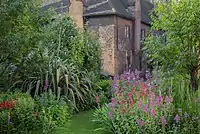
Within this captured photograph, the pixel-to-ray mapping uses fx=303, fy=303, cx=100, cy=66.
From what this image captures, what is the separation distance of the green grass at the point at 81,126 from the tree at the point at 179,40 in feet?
8.53

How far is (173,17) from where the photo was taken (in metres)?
8.13

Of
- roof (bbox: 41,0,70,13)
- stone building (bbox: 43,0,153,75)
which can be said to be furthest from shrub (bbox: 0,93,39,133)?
roof (bbox: 41,0,70,13)

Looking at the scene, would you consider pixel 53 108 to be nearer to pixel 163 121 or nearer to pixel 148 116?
pixel 148 116

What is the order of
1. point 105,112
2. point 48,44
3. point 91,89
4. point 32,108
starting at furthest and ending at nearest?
point 48,44 < point 91,89 < point 105,112 < point 32,108

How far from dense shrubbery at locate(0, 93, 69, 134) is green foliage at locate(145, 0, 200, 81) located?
10.6 feet

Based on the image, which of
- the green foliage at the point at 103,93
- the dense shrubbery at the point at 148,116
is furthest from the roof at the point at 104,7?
the dense shrubbery at the point at 148,116

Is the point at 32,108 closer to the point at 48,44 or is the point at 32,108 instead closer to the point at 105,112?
the point at 105,112

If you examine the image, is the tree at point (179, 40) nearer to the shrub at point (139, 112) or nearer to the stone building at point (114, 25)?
the shrub at point (139, 112)

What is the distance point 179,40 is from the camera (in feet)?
27.0

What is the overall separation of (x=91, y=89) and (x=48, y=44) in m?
2.65

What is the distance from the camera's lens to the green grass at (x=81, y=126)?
21.9ft

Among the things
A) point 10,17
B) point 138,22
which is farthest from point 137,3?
point 10,17

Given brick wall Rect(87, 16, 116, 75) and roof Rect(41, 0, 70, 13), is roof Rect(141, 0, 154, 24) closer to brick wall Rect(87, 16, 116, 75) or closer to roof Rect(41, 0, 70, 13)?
brick wall Rect(87, 16, 116, 75)

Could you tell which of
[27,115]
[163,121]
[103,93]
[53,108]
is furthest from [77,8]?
[163,121]
